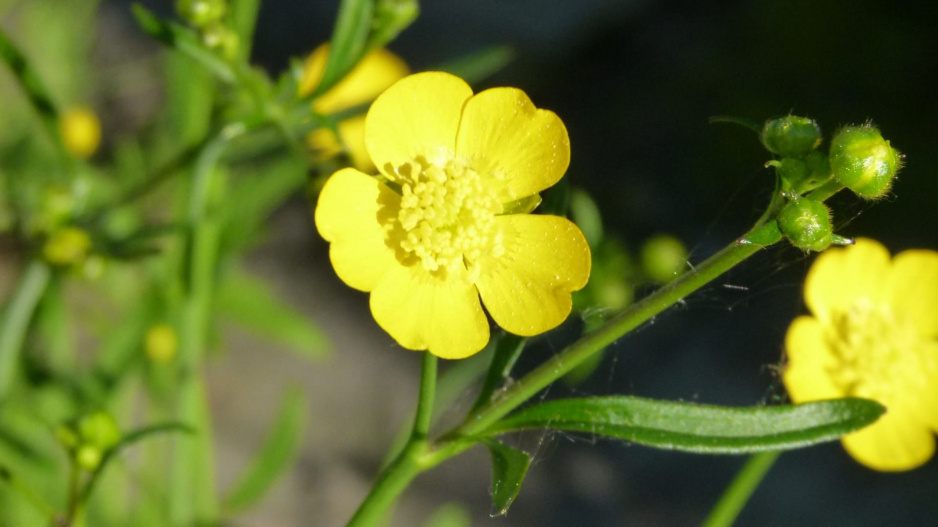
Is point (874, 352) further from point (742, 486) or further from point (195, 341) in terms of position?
point (195, 341)

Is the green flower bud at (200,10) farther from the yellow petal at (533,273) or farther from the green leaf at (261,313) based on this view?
the green leaf at (261,313)

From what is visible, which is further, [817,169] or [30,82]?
[30,82]

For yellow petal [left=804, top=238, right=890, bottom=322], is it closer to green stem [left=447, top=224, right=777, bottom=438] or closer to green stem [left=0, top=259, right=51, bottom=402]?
green stem [left=447, top=224, right=777, bottom=438]

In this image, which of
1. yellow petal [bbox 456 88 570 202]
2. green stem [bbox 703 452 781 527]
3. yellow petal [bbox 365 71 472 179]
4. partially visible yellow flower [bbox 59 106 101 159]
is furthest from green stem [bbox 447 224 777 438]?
partially visible yellow flower [bbox 59 106 101 159]

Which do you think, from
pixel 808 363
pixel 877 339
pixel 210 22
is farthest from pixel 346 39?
pixel 877 339

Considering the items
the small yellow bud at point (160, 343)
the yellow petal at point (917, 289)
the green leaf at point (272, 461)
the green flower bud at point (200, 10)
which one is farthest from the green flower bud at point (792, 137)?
the small yellow bud at point (160, 343)

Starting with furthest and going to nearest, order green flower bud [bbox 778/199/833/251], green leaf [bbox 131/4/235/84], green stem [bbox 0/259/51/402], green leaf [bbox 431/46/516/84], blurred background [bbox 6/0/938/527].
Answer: blurred background [bbox 6/0/938/527] → green leaf [bbox 431/46/516/84] → green stem [bbox 0/259/51/402] → green leaf [bbox 131/4/235/84] → green flower bud [bbox 778/199/833/251]
